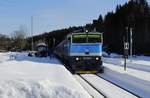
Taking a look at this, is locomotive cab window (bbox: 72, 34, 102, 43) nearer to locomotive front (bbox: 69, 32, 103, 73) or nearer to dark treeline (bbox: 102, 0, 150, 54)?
locomotive front (bbox: 69, 32, 103, 73)

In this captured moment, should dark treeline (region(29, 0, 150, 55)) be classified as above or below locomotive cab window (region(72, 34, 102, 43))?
above

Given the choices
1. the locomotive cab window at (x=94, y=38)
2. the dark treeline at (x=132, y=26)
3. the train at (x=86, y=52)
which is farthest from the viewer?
the dark treeline at (x=132, y=26)

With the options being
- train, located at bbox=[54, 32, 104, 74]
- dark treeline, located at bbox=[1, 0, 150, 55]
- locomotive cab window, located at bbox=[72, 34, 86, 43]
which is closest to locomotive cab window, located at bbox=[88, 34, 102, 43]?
train, located at bbox=[54, 32, 104, 74]

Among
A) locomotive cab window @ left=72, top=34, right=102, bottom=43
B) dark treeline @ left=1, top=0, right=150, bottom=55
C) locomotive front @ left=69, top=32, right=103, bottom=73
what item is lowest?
locomotive front @ left=69, top=32, right=103, bottom=73

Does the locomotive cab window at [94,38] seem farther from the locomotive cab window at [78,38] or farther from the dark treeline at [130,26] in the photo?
the dark treeline at [130,26]

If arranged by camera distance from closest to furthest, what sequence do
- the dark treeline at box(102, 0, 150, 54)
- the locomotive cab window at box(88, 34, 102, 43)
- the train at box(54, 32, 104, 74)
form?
the train at box(54, 32, 104, 74), the locomotive cab window at box(88, 34, 102, 43), the dark treeline at box(102, 0, 150, 54)

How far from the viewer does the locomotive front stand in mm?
30781

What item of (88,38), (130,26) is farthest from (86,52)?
(130,26)

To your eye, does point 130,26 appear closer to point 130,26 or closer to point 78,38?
point 130,26

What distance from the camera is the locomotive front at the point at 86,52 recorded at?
3078cm

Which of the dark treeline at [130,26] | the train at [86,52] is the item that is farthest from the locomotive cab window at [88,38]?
the dark treeline at [130,26]

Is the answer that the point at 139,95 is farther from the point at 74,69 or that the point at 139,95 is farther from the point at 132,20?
the point at 132,20

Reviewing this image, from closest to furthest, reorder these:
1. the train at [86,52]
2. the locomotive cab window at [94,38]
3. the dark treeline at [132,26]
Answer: the train at [86,52]
the locomotive cab window at [94,38]
the dark treeline at [132,26]

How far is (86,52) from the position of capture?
102ft
